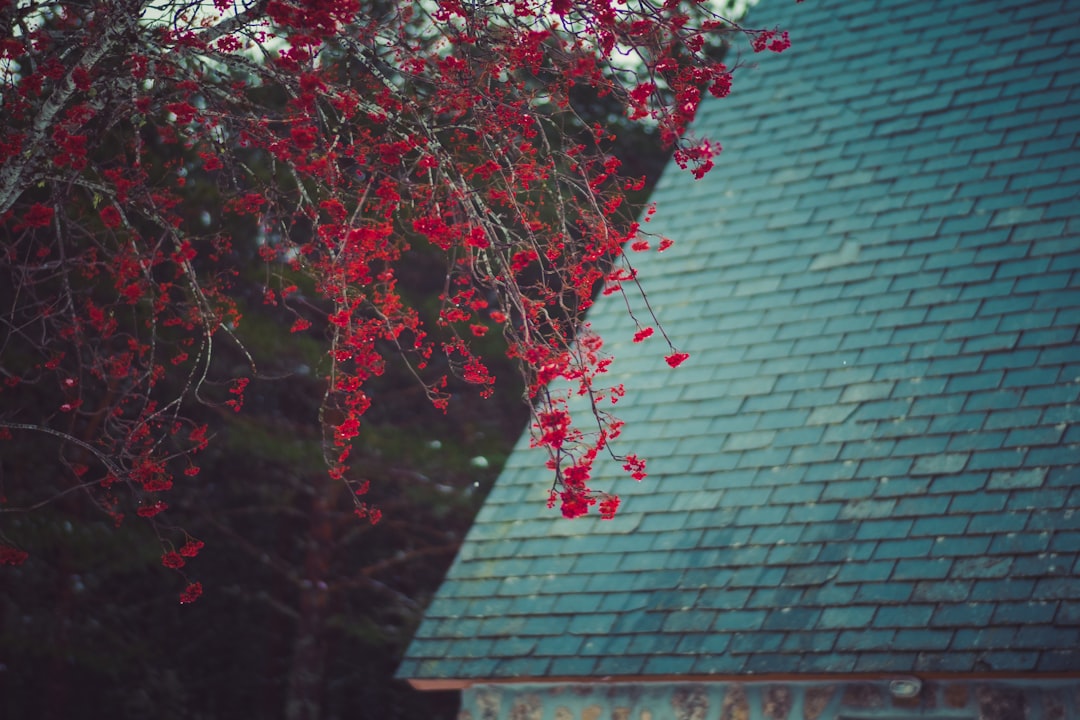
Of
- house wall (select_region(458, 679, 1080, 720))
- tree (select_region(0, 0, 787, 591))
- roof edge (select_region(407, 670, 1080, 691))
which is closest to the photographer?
tree (select_region(0, 0, 787, 591))

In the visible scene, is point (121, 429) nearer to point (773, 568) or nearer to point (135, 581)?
point (773, 568)

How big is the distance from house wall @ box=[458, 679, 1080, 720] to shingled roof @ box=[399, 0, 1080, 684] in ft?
0.88

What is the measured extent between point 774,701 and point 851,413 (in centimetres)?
168

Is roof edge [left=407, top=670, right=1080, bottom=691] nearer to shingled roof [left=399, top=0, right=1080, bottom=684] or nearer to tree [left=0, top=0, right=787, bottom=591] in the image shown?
shingled roof [left=399, top=0, right=1080, bottom=684]

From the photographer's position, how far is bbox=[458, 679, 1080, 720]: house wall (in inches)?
205

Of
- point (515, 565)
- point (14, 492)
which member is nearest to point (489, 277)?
point (515, 565)

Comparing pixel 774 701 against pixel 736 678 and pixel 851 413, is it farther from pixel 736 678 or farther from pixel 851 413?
pixel 851 413

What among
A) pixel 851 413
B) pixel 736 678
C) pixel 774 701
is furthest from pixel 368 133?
pixel 774 701

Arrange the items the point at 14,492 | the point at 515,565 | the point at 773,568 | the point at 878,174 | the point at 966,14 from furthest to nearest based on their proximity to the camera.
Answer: the point at 14,492 < the point at 966,14 < the point at 878,174 < the point at 515,565 < the point at 773,568

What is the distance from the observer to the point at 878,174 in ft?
24.6

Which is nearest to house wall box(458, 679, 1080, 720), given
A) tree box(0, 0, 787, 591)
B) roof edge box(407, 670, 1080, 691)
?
roof edge box(407, 670, 1080, 691)

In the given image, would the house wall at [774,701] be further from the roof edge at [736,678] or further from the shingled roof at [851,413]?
the shingled roof at [851,413]

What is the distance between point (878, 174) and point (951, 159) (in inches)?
19.1

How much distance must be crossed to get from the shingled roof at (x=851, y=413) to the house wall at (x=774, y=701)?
0.88 feet
